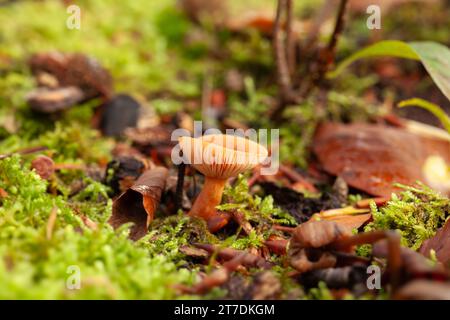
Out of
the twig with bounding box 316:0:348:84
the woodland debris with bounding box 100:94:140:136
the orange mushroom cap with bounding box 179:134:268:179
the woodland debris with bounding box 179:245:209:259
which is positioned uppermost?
the twig with bounding box 316:0:348:84

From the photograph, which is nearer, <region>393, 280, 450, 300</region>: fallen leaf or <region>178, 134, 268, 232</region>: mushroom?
<region>393, 280, 450, 300</region>: fallen leaf

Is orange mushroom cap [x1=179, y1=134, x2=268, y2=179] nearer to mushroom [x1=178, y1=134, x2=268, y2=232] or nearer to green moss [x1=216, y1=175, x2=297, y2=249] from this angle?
mushroom [x1=178, y1=134, x2=268, y2=232]

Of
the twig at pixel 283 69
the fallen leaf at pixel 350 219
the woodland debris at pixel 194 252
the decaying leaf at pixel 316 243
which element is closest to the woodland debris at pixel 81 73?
the twig at pixel 283 69

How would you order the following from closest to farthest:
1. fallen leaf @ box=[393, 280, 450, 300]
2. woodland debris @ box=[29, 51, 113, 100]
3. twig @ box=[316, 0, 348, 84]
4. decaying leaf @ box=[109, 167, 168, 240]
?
fallen leaf @ box=[393, 280, 450, 300] < decaying leaf @ box=[109, 167, 168, 240] < twig @ box=[316, 0, 348, 84] < woodland debris @ box=[29, 51, 113, 100]

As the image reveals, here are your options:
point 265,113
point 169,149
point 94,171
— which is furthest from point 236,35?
point 94,171

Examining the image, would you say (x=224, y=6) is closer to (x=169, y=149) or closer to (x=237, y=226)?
(x=169, y=149)

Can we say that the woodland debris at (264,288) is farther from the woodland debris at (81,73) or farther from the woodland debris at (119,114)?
the woodland debris at (81,73)

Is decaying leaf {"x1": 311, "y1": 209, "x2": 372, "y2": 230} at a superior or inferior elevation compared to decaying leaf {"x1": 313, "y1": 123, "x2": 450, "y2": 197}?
inferior

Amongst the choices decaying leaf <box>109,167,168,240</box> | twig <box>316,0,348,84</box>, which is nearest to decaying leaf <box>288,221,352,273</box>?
decaying leaf <box>109,167,168,240</box>

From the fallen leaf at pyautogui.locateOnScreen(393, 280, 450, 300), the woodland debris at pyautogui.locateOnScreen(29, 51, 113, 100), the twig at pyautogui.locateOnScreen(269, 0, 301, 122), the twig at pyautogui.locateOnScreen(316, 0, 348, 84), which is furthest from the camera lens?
the woodland debris at pyautogui.locateOnScreen(29, 51, 113, 100)
